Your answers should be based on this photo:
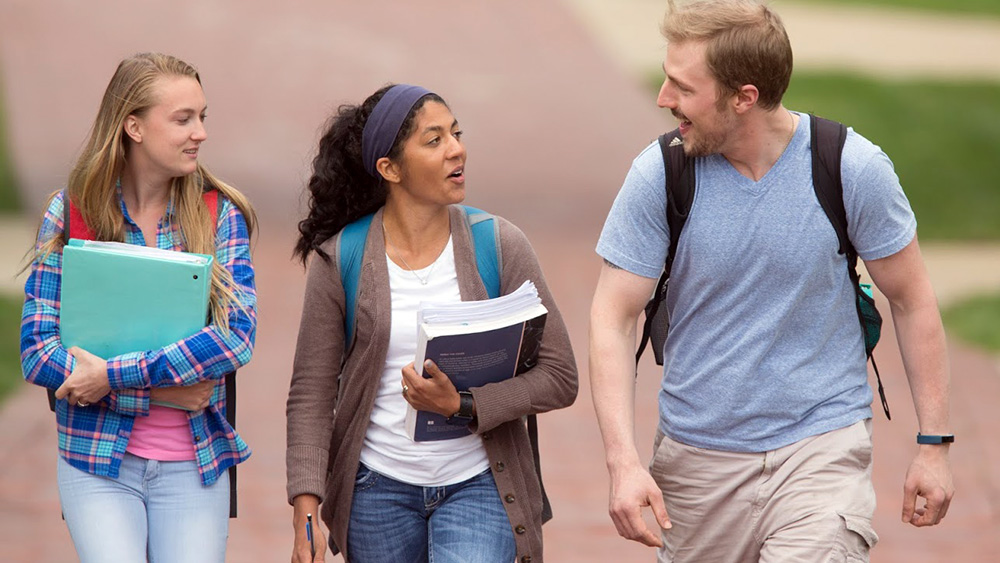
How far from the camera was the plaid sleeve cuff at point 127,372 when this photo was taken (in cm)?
388

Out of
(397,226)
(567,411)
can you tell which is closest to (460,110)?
(567,411)

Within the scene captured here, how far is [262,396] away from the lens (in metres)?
9.46

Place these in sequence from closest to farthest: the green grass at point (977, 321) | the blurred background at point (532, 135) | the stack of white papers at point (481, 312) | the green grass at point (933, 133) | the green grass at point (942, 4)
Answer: the stack of white papers at point (481, 312), the blurred background at point (532, 135), the green grass at point (977, 321), the green grass at point (933, 133), the green grass at point (942, 4)

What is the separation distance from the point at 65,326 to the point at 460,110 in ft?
50.7

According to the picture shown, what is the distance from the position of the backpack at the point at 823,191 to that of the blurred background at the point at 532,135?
3.24 metres

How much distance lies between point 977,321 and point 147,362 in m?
9.18

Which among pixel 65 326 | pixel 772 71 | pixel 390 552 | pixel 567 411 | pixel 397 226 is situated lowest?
pixel 567 411

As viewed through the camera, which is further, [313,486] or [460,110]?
[460,110]

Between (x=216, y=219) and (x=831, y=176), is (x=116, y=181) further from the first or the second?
(x=831, y=176)

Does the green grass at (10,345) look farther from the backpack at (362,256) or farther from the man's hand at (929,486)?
the man's hand at (929,486)

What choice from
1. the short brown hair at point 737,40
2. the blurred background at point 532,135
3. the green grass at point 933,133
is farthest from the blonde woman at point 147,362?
the green grass at point 933,133

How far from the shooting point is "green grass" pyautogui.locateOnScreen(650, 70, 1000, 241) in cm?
1617

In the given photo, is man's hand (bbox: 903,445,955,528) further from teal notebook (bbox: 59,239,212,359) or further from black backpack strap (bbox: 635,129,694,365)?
teal notebook (bbox: 59,239,212,359)

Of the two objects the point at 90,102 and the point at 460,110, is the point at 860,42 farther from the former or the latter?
A: the point at 90,102
